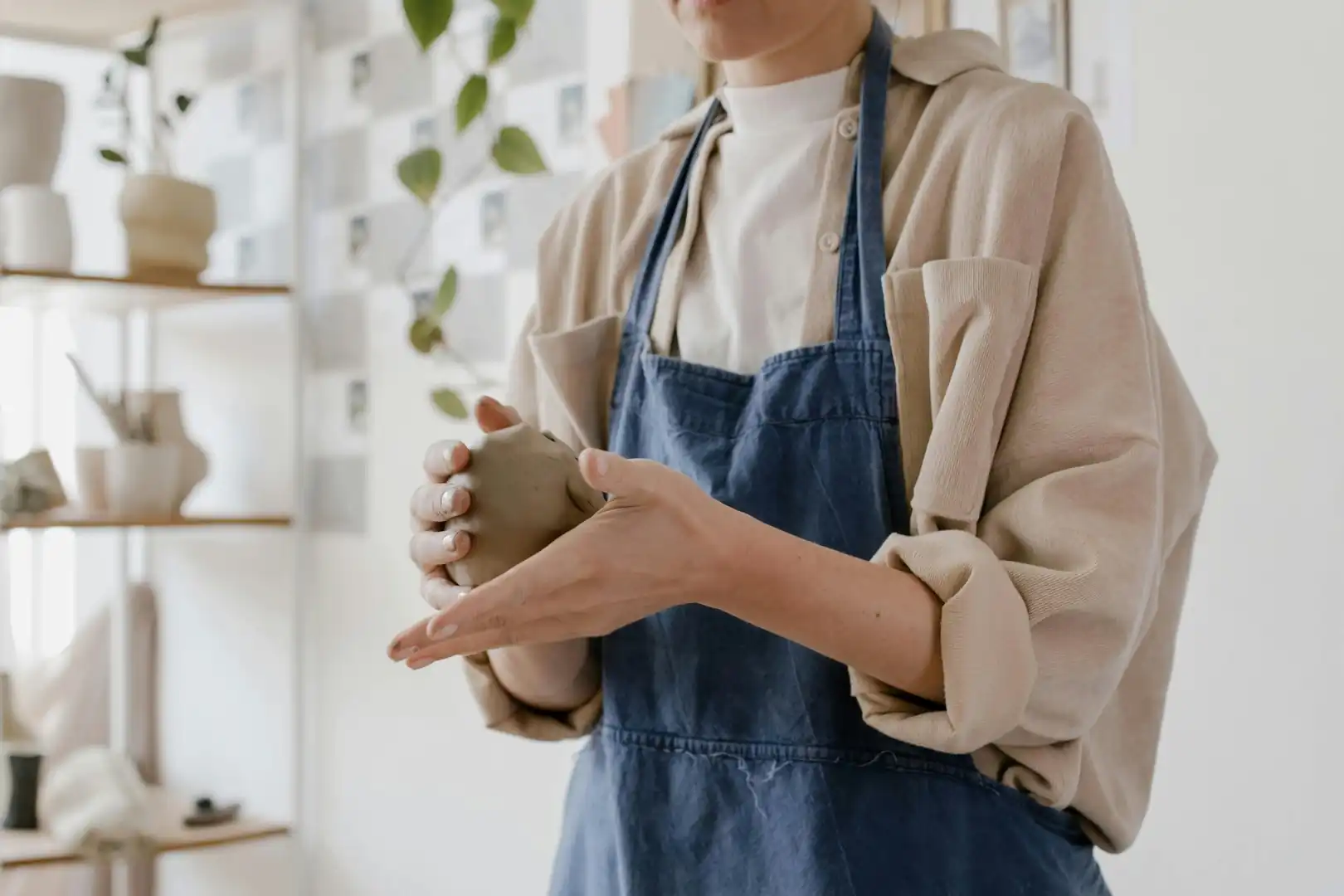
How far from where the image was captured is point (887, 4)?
57.2 inches

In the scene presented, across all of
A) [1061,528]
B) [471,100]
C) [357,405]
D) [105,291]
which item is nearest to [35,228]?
[105,291]

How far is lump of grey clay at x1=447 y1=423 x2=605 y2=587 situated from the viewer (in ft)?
2.61

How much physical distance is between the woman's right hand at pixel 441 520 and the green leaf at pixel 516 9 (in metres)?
1.25

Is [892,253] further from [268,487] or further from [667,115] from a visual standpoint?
[268,487]

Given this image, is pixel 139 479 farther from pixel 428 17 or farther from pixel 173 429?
pixel 428 17

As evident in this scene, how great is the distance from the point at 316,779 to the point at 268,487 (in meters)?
0.57

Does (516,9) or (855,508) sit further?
(516,9)

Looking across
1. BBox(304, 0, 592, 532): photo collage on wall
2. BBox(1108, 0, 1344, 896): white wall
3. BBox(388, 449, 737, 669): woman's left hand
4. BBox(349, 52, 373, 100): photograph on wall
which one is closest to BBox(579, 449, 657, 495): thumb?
BBox(388, 449, 737, 669): woman's left hand

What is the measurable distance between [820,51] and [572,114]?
3.78ft

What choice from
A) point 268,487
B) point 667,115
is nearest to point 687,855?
point 667,115

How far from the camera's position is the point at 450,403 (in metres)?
2.13

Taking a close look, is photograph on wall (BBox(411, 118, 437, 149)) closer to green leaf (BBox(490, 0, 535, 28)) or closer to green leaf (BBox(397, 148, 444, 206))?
green leaf (BBox(397, 148, 444, 206))

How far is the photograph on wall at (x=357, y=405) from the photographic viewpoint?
8.04 feet

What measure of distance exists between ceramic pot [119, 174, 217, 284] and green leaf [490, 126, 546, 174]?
685 millimetres
